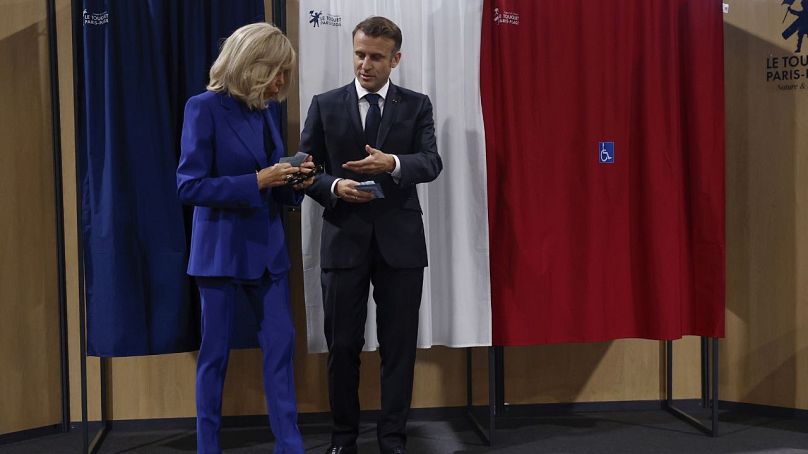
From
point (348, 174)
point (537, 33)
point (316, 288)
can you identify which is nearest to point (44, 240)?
point (316, 288)

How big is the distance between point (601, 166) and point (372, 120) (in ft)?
3.77

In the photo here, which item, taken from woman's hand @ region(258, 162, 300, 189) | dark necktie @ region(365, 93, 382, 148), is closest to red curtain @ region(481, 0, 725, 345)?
dark necktie @ region(365, 93, 382, 148)

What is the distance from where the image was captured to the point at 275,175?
2719 mm

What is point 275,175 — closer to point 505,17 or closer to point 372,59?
point 372,59

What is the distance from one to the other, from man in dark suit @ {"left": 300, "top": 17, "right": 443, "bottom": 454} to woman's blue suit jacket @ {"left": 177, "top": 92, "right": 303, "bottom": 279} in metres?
0.35

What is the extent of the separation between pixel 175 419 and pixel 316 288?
107cm

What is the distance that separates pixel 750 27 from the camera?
409 centimetres

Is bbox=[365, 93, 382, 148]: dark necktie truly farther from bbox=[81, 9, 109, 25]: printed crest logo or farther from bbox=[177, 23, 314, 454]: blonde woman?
bbox=[81, 9, 109, 25]: printed crest logo

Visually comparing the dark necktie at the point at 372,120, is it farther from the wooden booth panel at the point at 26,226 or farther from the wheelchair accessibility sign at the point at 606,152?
the wooden booth panel at the point at 26,226

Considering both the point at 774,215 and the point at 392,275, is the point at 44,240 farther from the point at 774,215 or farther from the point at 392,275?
the point at 774,215

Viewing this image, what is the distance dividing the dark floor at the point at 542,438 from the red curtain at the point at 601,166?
1.60ft

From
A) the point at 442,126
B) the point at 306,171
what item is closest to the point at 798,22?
the point at 442,126

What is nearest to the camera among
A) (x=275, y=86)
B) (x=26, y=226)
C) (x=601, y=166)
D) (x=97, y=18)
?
(x=275, y=86)

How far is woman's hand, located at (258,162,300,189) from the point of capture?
271 centimetres
